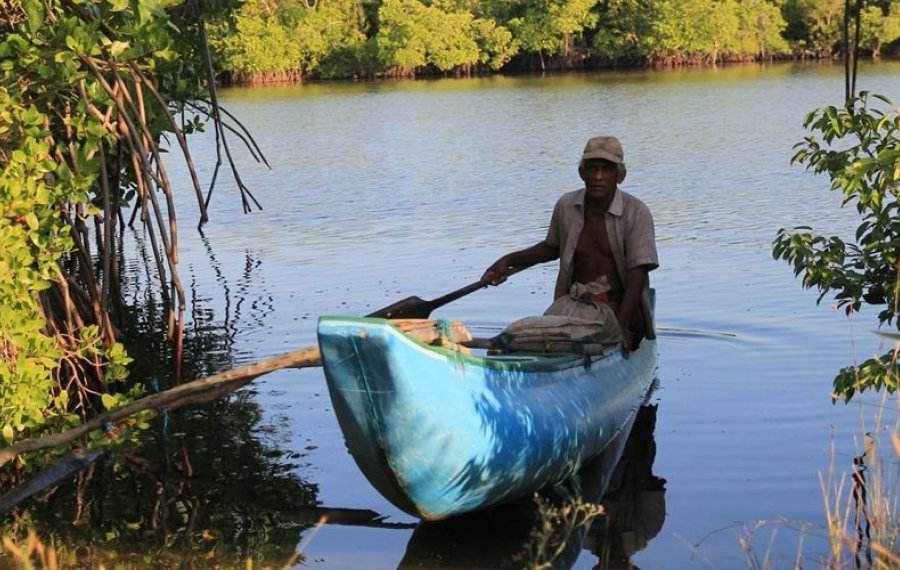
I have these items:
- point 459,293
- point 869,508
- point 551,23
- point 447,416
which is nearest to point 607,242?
point 459,293

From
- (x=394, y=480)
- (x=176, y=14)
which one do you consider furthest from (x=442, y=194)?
(x=394, y=480)

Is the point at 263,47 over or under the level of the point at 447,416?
under

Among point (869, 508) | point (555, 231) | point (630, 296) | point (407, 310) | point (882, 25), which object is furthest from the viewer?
point (882, 25)

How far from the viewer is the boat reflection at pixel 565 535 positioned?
7.12 meters

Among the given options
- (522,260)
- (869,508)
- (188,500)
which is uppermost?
(522,260)

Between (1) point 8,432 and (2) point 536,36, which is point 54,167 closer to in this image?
(1) point 8,432

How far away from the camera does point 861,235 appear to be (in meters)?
7.21

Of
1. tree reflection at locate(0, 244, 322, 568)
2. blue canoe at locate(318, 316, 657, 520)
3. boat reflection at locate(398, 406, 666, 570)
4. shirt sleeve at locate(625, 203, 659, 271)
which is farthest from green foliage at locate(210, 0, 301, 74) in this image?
blue canoe at locate(318, 316, 657, 520)

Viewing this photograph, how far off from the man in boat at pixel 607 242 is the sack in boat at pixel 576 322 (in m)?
0.03

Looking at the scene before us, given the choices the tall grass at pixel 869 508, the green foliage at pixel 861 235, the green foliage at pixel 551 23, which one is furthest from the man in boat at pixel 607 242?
the green foliage at pixel 551 23

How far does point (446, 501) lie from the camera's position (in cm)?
705

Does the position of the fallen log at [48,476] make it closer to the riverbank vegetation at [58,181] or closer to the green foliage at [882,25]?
the riverbank vegetation at [58,181]

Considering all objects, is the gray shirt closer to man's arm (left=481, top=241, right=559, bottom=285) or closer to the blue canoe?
man's arm (left=481, top=241, right=559, bottom=285)

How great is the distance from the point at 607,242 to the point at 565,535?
2.09 metres
